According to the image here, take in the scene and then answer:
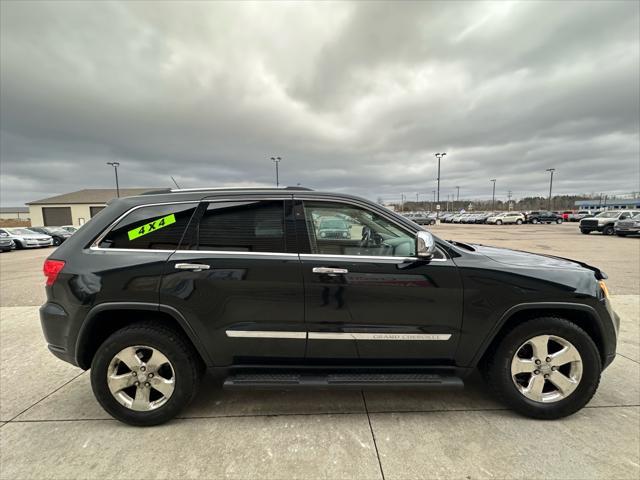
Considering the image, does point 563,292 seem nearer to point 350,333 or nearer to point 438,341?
point 438,341

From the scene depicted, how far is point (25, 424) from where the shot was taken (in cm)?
236

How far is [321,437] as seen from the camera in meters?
2.18

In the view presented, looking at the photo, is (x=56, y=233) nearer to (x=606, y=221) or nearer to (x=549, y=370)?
(x=549, y=370)

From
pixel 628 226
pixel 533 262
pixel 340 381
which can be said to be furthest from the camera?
pixel 628 226

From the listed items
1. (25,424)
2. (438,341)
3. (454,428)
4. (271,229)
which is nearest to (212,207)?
(271,229)

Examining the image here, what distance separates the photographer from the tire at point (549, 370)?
235 centimetres

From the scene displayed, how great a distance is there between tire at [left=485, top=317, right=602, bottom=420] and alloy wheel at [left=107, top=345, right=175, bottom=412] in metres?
2.71

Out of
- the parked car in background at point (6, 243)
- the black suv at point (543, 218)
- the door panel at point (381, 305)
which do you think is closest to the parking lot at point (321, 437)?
the door panel at point (381, 305)

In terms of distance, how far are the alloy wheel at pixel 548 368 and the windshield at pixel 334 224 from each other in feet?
5.80

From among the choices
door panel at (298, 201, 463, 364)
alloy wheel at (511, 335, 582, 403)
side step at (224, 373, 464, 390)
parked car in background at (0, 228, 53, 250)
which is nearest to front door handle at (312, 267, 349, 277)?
door panel at (298, 201, 463, 364)

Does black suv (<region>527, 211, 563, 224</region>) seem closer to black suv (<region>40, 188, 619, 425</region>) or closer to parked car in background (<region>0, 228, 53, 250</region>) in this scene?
black suv (<region>40, 188, 619, 425</region>)

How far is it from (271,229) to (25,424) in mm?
2541

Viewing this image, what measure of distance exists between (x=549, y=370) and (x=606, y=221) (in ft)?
82.0

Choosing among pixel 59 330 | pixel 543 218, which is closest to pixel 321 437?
pixel 59 330
